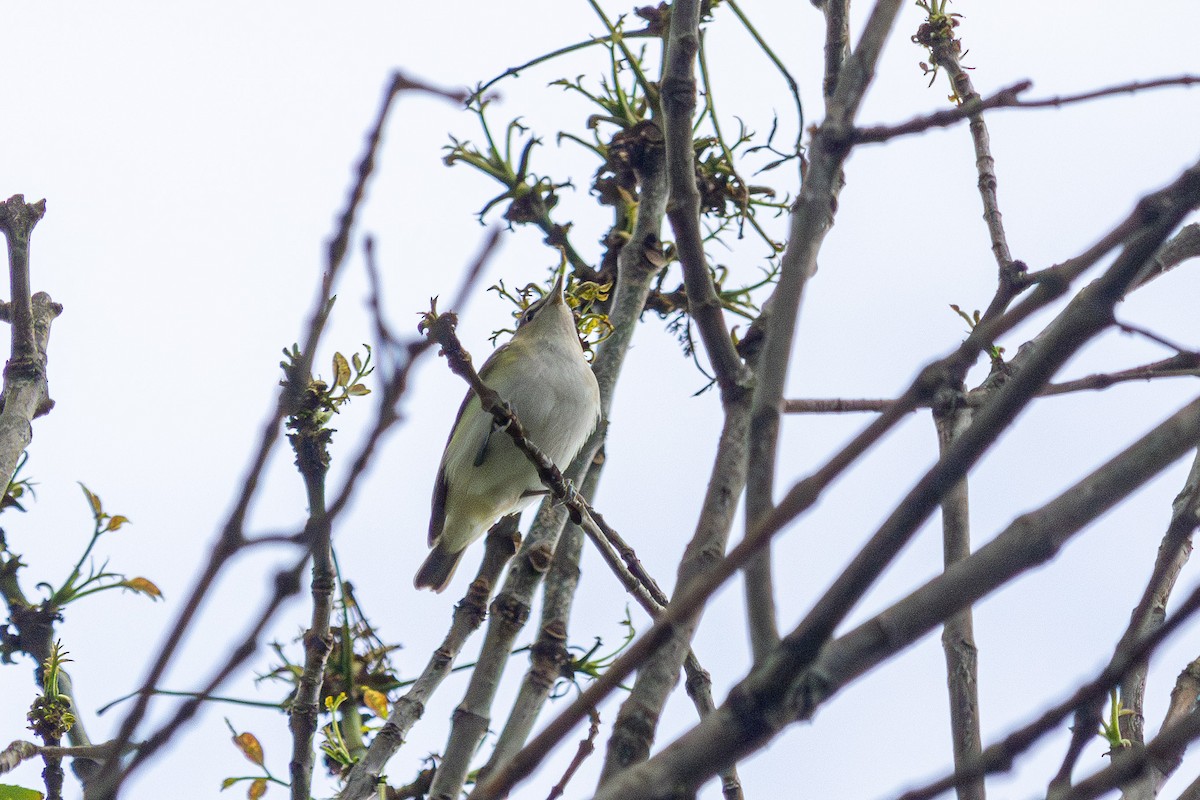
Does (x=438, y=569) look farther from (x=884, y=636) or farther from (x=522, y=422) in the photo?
(x=884, y=636)

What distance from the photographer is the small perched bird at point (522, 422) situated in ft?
18.8

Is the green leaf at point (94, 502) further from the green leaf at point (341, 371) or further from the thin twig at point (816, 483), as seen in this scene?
the thin twig at point (816, 483)

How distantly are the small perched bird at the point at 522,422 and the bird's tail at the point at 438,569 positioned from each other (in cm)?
21

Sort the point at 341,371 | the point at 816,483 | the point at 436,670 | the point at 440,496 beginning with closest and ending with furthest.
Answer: the point at 816,483 < the point at 436,670 < the point at 341,371 < the point at 440,496

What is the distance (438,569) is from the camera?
21.5 feet

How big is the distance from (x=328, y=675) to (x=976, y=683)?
2.33 metres

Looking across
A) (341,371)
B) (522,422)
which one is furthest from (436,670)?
(522,422)

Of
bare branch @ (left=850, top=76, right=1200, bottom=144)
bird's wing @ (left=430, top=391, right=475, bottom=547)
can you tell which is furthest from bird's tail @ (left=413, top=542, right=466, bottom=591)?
bare branch @ (left=850, top=76, right=1200, bottom=144)

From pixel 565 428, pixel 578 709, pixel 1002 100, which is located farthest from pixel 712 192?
pixel 578 709

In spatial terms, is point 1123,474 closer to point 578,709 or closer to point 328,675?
point 578,709

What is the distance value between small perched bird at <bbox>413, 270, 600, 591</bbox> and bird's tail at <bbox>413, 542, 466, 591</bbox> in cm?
21

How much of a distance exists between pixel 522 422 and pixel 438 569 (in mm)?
1256

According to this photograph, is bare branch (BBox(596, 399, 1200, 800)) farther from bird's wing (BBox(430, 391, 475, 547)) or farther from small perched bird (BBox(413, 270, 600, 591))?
bird's wing (BBox(430, 391, 475, 547))

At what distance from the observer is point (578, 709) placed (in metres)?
1.22
